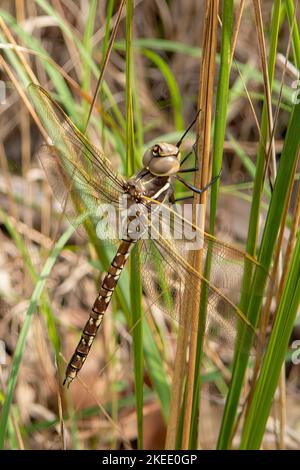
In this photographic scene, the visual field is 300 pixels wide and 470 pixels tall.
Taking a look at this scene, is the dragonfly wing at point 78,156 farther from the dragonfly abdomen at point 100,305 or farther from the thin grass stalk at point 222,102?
the thin grass stalk at point 222,102

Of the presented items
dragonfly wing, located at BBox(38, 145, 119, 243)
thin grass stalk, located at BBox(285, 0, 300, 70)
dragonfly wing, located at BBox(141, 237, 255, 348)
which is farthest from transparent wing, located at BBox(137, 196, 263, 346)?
thin grass stalk, located at BBox(285, 0, 300, 70)

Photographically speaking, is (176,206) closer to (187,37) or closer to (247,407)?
(247,407)

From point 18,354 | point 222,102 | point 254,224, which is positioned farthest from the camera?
point 18,354

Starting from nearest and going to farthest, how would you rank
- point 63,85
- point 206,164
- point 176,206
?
point 206,164, point 176,206, point 63,85

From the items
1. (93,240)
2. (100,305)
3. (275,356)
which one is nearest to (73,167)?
(93,240)

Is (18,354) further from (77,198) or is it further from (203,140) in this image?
(203,140)
